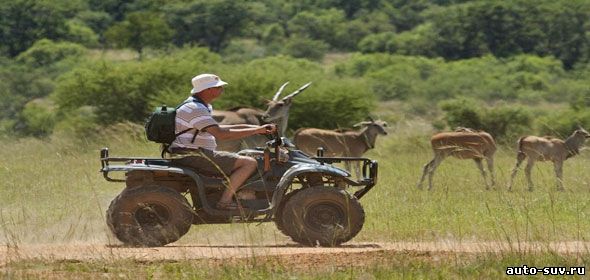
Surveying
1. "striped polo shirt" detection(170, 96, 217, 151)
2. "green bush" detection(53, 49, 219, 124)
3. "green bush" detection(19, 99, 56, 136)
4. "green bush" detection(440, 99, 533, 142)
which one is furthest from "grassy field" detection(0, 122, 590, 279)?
"green bush" detection(19, 99, 56, 136)

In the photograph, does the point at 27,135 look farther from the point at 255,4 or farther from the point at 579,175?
the point at 255,4

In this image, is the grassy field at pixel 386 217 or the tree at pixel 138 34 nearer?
the grassy field at pixel 386 217

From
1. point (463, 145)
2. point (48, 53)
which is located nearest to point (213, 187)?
point (463, 145)

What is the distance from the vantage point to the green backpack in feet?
38.2

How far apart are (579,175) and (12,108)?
80.7 ft

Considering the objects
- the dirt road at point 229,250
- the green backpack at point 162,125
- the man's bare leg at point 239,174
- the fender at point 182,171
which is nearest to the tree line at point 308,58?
the dirt road at point 229,250

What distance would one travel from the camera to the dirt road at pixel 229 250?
10.8m

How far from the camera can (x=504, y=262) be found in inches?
413

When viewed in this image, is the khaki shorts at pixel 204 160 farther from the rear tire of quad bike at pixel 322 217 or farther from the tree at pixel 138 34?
the tree at pixel 138 34

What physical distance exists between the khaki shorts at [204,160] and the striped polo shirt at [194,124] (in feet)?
0.20

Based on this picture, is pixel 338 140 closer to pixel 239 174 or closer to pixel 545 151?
pixel 545 151

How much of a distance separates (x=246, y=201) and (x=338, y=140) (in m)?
11.1

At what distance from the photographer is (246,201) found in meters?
11.9

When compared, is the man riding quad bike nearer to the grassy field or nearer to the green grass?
the grassy field
